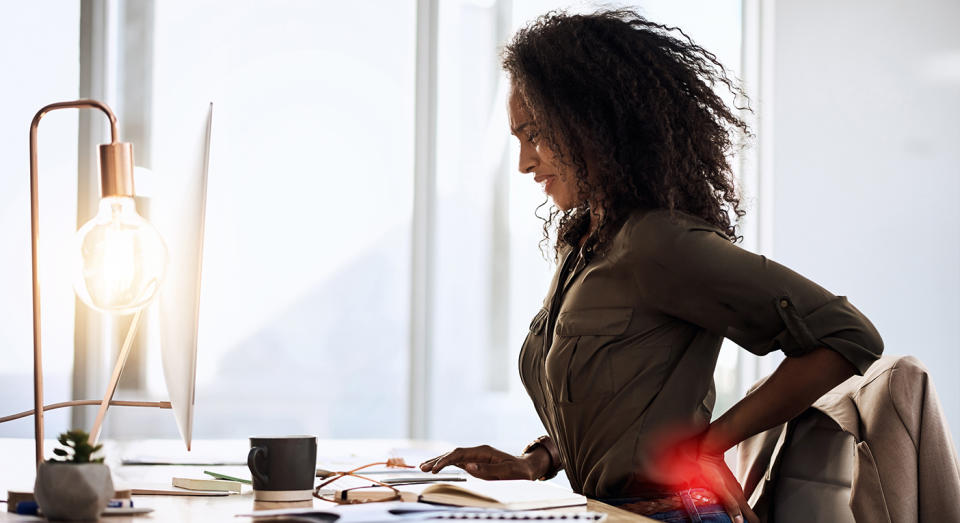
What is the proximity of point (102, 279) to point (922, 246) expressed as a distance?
368 centimetres

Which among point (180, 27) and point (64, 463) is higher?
point (180, 27)

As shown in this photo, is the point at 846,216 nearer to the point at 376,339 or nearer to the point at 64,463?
the point at 376,339

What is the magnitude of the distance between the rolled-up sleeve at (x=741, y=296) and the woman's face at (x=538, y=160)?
0.25 m

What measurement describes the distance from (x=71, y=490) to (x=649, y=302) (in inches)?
33.8

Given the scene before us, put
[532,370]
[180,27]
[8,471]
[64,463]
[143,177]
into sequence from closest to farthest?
[64,463], [8,471], [532,370], [143,177], [180,27]

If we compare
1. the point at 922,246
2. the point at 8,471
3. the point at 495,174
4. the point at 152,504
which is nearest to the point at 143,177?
the point at 495,174

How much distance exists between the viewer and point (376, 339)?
3.46 metres

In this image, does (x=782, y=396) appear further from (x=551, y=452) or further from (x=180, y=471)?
(x=180, y=471)

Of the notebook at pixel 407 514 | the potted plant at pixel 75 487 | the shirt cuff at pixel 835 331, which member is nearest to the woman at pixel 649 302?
the shirt cuff at pixel 835 331

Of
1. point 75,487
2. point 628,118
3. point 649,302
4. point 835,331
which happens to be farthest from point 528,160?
point 75,487

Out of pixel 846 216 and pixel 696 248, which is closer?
pixel 696 248

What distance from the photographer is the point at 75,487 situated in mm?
914

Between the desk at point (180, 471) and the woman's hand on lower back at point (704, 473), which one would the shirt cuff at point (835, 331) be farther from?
the desk at point (180, 471)

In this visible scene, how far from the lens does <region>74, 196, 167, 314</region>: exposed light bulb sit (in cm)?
96
